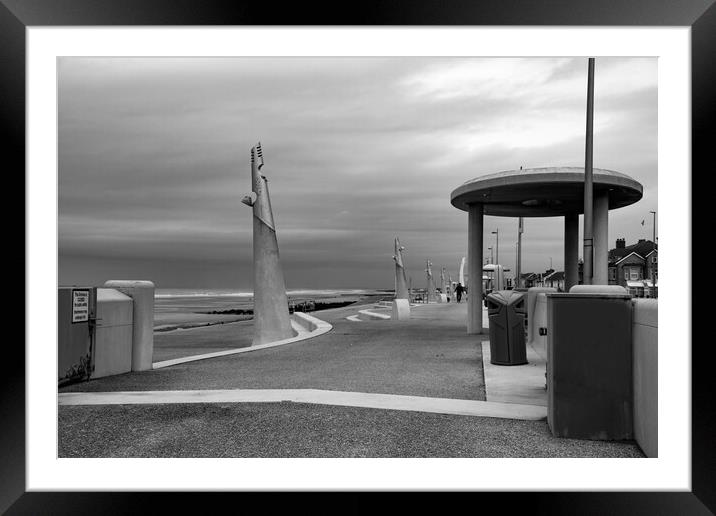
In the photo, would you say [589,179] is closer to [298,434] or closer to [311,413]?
[311,413]

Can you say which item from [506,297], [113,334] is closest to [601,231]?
[506,297]

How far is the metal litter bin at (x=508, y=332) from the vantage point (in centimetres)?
1074

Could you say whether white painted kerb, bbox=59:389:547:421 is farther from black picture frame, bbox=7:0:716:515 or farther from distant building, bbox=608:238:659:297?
distant building, bbox=608:238:659:297

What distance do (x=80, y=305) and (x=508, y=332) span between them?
23.8 ft

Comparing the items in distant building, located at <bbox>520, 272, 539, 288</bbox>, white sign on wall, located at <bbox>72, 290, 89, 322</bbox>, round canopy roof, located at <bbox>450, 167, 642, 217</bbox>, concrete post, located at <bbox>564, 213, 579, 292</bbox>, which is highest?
round canopy roof, located at <bbox>450, 167, 642, 217</bbox>

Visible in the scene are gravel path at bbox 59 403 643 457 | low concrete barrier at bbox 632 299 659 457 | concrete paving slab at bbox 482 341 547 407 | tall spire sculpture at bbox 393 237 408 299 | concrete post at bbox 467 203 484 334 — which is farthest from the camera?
tall spire sculpture at bbox 393 237 408 299

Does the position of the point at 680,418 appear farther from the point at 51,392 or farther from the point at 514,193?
the point at 514,193

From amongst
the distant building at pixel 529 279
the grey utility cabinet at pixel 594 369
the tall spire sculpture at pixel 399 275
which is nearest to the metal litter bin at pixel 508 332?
the grey utility cabinet at pixel 594 369

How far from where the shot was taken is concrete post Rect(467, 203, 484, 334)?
17.1m

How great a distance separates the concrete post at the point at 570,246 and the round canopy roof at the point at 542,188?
6.26 feet

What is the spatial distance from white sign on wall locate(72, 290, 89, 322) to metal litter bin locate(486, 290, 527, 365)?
684 cm

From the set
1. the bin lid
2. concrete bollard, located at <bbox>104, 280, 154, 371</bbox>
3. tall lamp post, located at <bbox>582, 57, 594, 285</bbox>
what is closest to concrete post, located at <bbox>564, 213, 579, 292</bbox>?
the bin lid

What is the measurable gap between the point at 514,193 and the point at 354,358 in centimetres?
677

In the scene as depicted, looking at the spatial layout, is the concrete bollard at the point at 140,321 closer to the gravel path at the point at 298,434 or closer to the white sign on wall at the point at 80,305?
the white sign on wall at the point at 80,305
